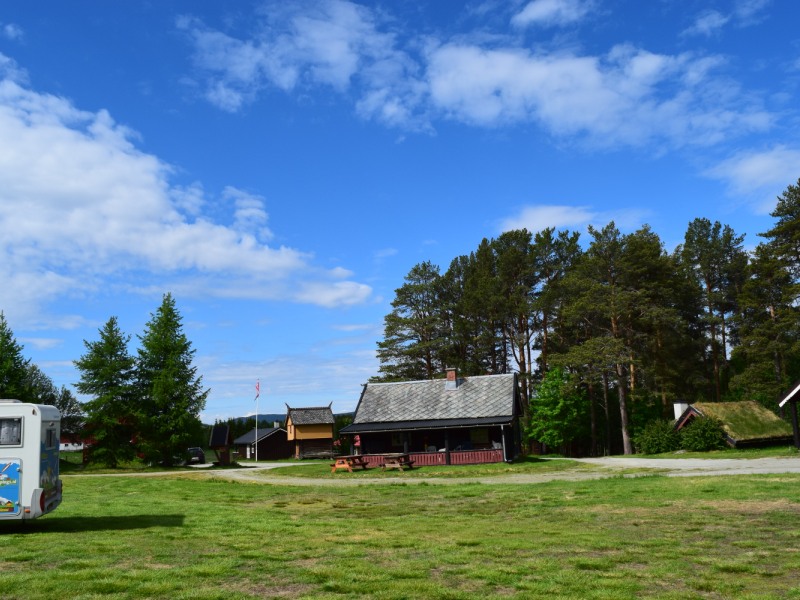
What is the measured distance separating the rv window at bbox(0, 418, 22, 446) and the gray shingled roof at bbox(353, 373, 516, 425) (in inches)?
1208

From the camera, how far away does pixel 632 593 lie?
721 centimetres

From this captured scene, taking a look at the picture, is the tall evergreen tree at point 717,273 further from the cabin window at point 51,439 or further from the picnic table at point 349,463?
the cabin window at point 51,439

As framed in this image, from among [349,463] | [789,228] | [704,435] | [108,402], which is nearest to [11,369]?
[108,402]

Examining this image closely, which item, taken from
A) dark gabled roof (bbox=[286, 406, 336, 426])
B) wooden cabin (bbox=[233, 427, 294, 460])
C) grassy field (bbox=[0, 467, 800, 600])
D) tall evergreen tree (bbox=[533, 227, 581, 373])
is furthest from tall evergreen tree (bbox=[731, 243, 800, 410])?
wooden cabin (bbox=[233, 427, 294, 460])

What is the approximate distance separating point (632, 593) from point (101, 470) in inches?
1770

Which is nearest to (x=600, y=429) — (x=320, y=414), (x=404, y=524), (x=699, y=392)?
(x=699, y=392)

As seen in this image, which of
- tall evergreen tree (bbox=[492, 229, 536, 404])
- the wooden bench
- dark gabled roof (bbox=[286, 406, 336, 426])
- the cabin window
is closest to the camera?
the cabin window

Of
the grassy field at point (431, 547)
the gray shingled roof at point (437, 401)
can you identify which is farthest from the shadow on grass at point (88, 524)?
the gray shingled roof at point (437, 401)

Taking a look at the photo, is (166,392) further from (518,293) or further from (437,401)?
(518,293)

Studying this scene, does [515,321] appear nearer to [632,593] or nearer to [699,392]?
[699,392]

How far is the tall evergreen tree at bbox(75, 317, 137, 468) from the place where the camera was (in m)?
46.8

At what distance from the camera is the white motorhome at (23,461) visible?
1273 centimetres

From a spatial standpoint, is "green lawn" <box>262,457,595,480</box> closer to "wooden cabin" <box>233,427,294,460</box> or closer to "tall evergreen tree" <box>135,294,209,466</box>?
"tall evergreen tree" <box>135,294,209,466</box>

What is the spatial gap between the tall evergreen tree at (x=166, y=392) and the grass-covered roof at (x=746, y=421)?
3542 cm
